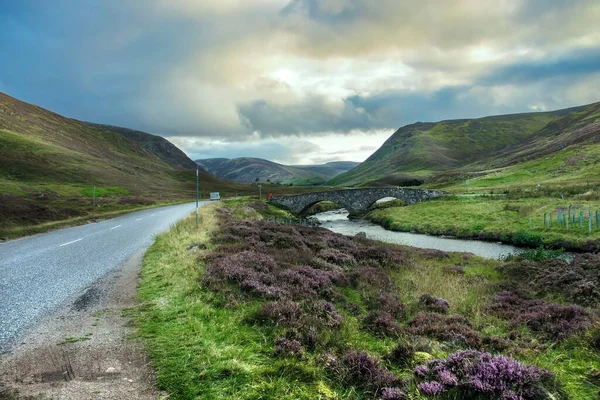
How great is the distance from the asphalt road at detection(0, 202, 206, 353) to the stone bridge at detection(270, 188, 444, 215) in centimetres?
5693

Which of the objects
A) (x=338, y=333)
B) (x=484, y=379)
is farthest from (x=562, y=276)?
(x=484, y=379)

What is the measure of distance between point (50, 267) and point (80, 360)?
32.3 feet

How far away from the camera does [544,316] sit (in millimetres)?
11336

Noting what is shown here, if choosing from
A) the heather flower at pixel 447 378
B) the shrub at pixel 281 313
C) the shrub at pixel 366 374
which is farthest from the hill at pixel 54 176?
the heather flower at pixel 447 378

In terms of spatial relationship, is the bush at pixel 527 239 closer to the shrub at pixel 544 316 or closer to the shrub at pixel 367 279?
the shrub at pixel 544 316

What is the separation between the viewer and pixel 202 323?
328 inches

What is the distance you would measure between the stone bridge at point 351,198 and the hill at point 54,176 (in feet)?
88.1

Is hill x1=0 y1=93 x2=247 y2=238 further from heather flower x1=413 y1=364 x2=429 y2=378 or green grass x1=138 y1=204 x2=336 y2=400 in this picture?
heather flower x1=413 y1=364 x2=429 y2=378

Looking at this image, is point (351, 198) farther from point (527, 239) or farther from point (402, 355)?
point (402, 355)

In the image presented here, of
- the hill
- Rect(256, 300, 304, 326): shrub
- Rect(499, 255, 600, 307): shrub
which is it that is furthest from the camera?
the hill

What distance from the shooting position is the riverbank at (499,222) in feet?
114

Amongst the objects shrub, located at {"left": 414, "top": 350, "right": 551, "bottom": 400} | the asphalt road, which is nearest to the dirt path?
the asphalt road

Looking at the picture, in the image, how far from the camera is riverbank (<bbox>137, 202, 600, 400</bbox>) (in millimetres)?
5949

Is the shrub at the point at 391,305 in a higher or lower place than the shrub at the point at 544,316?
higher
